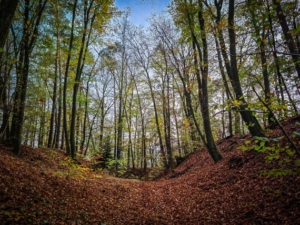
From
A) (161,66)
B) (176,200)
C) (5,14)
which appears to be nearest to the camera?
(5,14)

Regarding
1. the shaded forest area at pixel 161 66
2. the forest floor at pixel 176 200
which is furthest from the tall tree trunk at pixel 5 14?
the forest floor at pixel 176 200

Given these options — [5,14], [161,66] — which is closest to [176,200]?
[5,14]

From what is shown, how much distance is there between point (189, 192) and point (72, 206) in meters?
4.60

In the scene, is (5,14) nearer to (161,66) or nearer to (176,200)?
(176,200)

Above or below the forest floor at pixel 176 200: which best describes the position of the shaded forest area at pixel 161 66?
above

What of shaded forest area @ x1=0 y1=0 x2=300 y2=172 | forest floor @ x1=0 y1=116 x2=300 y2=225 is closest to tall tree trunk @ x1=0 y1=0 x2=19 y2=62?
shaded forest area @ x1=0 y1=0 x2=300 y2=172

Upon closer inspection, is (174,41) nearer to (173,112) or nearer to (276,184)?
(173,112)

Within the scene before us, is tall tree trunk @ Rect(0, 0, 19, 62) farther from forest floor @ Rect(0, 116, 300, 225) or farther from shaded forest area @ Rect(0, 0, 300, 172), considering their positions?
forest floor @ Rect(0, 116, 300, 225)

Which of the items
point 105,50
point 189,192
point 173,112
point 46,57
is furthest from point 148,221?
point 105,50

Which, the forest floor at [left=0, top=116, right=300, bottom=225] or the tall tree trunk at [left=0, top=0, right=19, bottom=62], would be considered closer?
the tall tree trunk at [left=0, top=0, right=19, bottom=62]

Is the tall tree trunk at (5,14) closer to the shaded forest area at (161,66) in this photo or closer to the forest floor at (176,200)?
the shaded forest area at (161,66)

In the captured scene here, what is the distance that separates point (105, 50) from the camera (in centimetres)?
1808

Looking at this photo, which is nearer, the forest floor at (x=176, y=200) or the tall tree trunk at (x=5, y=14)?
the tall tree trunk at (x=5, y=14)

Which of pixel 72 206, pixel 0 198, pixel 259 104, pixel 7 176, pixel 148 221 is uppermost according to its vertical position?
pixel 259 104
